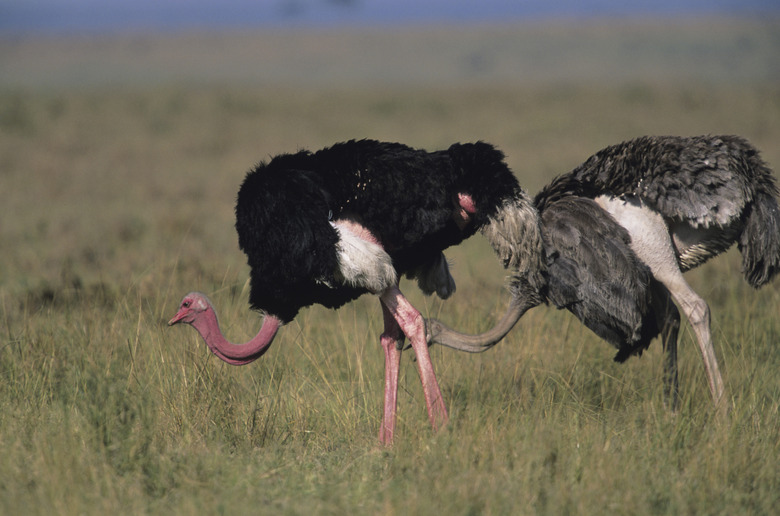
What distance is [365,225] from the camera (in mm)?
4375

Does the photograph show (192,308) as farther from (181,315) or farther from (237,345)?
(237,345)

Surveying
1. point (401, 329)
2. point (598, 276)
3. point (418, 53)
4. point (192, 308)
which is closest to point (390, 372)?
point (401, 329)

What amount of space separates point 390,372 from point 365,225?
2.52 ft

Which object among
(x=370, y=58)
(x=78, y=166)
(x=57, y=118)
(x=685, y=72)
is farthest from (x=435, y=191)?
(x=370, y=58)

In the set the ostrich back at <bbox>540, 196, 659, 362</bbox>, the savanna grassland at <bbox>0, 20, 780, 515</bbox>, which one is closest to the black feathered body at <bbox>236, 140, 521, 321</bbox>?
the ostrich back at <bbox>540, 196, 659, 362</bbox>

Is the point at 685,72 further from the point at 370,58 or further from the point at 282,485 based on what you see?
the point at 282,485

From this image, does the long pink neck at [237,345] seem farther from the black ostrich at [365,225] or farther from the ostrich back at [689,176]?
the ostrich back at [689,176]

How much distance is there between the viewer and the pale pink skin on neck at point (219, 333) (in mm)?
4492

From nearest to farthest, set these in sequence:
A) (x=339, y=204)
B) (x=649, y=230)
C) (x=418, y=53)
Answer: (x=339, y=204)
(x=649, y=230)
(x=418, y=53)

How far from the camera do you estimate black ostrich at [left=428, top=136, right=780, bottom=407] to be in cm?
473

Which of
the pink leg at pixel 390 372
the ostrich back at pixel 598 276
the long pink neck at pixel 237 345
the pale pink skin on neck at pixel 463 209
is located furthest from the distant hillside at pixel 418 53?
the long pink neck at pixel 237 345

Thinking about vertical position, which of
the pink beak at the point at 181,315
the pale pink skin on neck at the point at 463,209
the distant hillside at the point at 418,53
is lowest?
the pink beak at the point at 181,315

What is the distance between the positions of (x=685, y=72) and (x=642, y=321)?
80.7m

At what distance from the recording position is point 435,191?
14.2 feet
